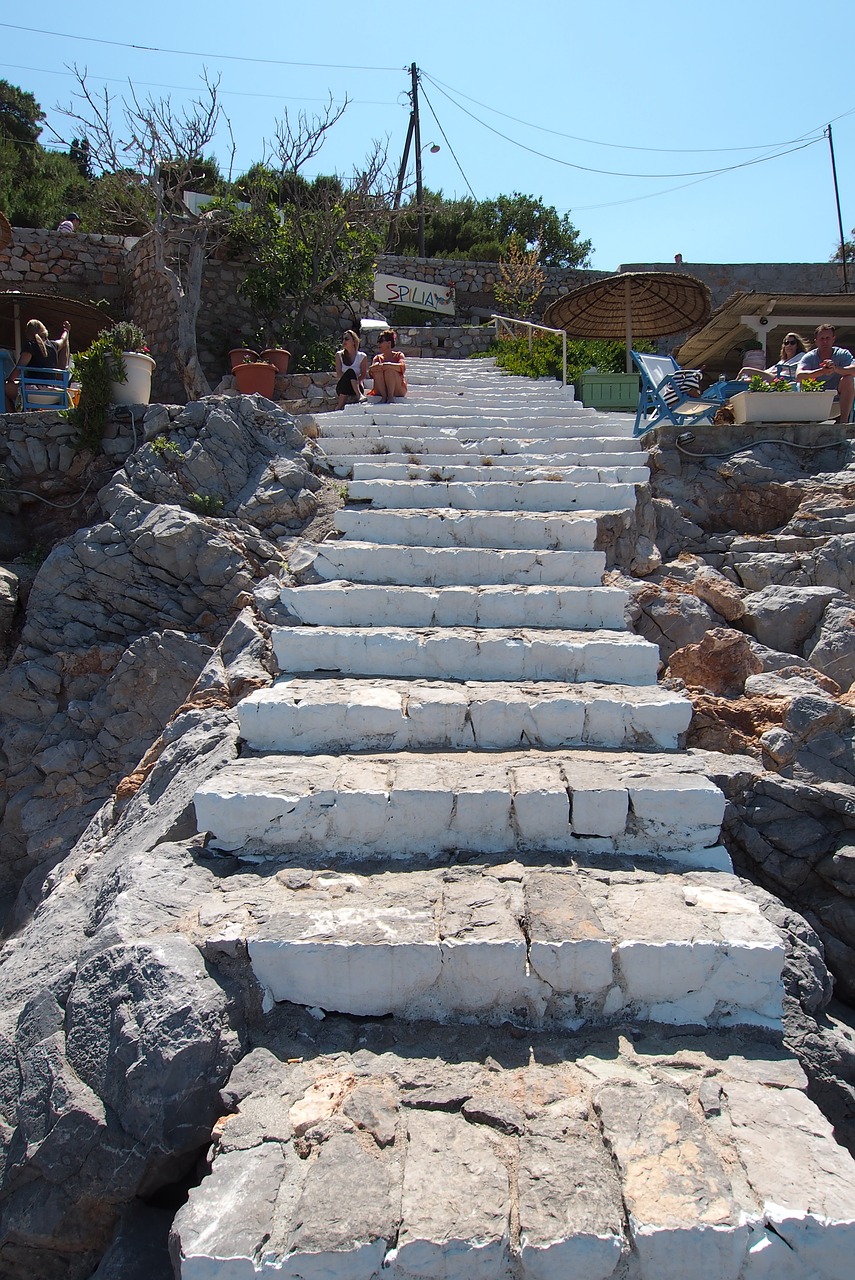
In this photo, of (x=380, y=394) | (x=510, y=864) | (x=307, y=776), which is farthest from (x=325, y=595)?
(x=380, y=394)

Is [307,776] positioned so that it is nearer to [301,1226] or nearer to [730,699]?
[301,1226]

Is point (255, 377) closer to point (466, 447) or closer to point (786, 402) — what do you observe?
point (466, 447)

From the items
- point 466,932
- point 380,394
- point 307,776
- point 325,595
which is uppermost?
point 380,394

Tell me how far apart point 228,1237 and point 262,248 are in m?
14.3

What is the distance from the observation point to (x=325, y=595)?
13.4 ft

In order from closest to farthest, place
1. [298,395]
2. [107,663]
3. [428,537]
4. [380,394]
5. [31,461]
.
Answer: [428,537] → [107,663] → [31,461] → [380,394] → [298,395]

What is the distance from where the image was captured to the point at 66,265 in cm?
1423

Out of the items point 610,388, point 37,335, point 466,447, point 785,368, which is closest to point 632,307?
point 610,388

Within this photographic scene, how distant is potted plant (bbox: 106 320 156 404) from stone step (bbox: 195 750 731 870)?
18.1ft

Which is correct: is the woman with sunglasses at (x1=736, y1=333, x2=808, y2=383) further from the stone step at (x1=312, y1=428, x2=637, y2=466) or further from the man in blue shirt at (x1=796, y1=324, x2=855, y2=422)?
the stone step at (x1=312, y1=428, x2=637, y2=466)

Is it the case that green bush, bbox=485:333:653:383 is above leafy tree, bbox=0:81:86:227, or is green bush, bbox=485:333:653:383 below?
below

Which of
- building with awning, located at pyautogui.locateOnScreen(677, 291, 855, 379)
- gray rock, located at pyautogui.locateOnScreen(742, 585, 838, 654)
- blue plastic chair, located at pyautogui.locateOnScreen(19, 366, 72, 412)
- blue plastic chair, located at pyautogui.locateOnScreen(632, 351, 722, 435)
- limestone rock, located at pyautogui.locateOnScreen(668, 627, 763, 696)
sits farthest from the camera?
building with awning, located at pyautogui.locateOnScreen(677, 291, 855, 379)

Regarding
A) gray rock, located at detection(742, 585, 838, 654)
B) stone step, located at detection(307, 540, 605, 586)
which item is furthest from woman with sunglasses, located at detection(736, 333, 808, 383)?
stone step, located at detection(307, 540, 605, 586)

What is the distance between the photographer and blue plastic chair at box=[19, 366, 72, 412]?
27.0 feet
